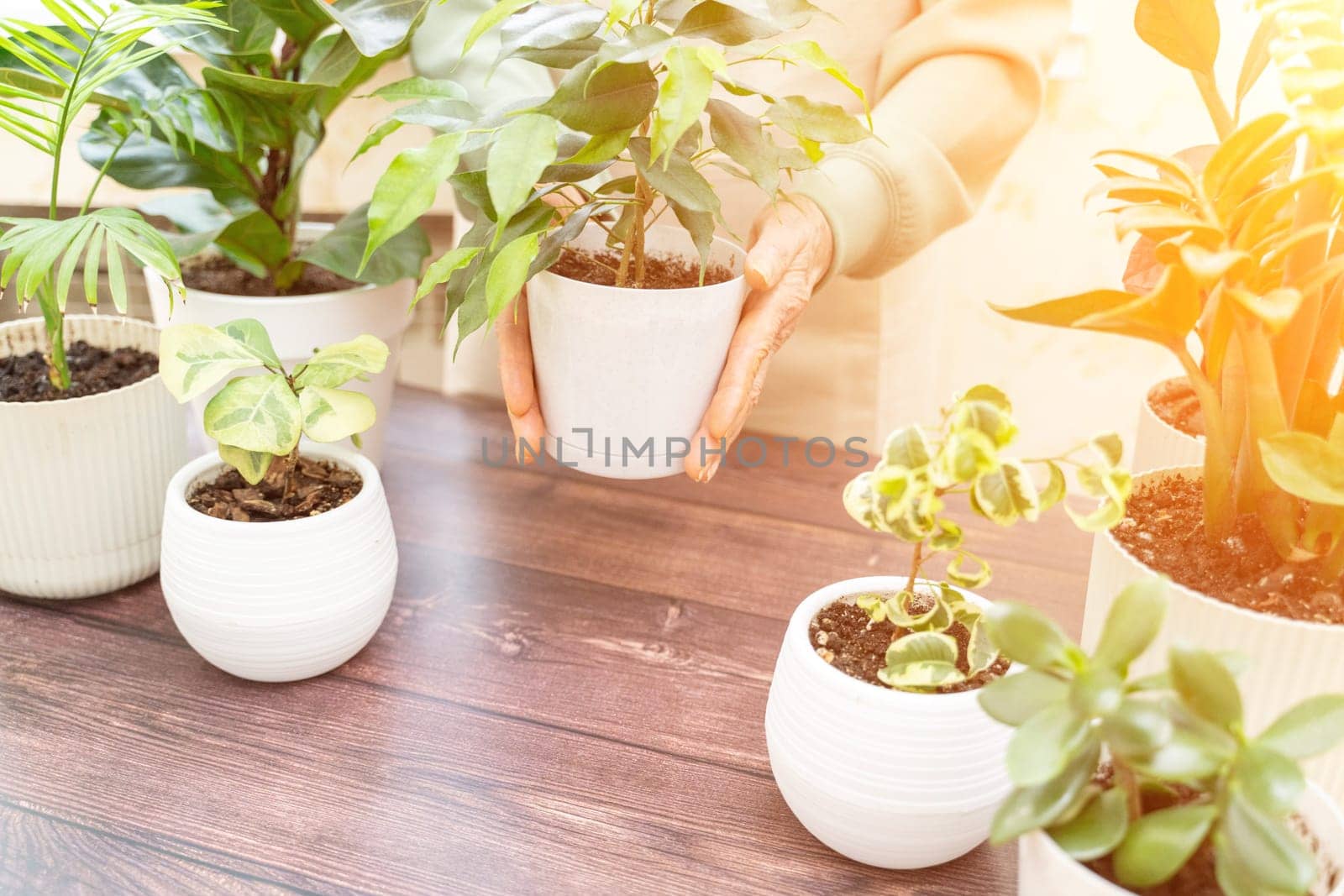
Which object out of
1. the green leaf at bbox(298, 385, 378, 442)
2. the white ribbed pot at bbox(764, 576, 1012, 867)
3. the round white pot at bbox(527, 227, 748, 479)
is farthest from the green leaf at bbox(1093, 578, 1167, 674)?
the green leaf at bbox(298, 385, 378, 442)

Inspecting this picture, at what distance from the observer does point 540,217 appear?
66 centimetres

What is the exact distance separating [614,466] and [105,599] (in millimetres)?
424

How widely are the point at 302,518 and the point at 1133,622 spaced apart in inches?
20.2

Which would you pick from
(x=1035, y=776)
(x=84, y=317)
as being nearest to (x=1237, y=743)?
(x=1035, y=776)

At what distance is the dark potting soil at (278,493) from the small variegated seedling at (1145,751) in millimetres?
488

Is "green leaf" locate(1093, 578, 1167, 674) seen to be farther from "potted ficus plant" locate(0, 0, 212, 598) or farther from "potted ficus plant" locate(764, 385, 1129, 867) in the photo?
"potted ficus plant" locate(0, 0, 212, 598)

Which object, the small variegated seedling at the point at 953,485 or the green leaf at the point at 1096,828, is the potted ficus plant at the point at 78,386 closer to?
the small variegated seedling at the point at 953,485

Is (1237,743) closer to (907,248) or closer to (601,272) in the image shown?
(601,272)

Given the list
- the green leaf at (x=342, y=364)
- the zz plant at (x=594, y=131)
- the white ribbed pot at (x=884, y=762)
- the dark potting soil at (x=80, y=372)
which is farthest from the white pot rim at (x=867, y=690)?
the dark potting soil at (x=80, y=372)

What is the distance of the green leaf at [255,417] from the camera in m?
0.67

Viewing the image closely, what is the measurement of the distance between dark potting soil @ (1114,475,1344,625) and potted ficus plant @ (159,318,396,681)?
483mm

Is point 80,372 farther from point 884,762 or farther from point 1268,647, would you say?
point 1268,647

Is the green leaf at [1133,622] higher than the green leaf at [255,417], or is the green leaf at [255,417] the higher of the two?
the green leaf at [1133,622]

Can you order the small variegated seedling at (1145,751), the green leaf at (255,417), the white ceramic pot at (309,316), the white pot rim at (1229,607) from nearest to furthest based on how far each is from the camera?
the small variegated seedling at (1145,751), the white pot rim at (1229,607), the green leaf at (255,417), the white ceramic pot at (309,316)
